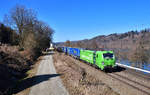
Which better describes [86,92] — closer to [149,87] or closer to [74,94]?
[74,94]

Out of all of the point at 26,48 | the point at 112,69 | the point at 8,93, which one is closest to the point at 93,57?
the point at 112,69

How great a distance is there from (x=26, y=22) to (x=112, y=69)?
1235 inches

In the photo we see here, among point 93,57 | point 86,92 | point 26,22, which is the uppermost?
point 26,22

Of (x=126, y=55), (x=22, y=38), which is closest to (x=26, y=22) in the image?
(x=22, y=38)

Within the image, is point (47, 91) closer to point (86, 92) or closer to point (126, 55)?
point (86, 92)

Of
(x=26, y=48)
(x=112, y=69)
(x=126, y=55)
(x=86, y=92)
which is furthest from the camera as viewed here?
(x=26, y=48)

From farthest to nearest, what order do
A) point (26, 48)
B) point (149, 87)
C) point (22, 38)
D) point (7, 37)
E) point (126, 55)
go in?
point (7, 37) → point (22, 38) → point (26, 48) → point (126, 55) → point (149, 87)

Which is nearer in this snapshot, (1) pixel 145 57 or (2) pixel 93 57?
(2) pixel 93 57

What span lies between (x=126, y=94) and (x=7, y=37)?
46373 millimetres

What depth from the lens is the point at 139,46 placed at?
76.7 ft

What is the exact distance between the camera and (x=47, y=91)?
8.82m

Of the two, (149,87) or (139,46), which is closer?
(149,87)

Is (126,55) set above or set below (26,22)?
below

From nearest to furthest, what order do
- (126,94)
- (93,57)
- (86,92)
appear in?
1. (86,92)
2. (126,94)
3. (93,57)
